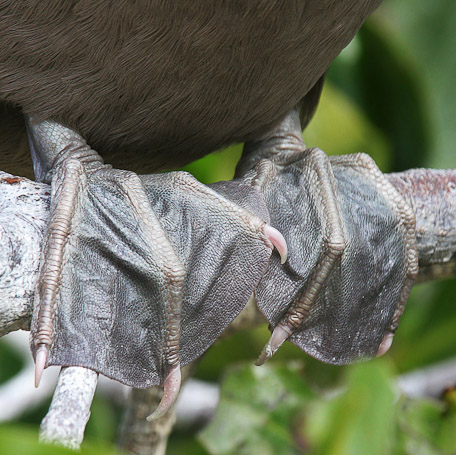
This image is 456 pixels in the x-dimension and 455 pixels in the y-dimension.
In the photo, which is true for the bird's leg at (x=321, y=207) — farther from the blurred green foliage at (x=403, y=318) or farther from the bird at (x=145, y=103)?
the blurred green foliage at (x=403, y=318)

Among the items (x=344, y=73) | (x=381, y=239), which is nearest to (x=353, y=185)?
(x=381, y=239)

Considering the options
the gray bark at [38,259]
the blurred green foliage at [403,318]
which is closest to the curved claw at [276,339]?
the gray bark at [38,259]

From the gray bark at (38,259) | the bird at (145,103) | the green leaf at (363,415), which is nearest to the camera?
the gray bark at (38,259)

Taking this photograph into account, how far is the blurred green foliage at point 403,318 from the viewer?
1.33 metres

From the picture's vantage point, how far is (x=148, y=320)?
0.84 meters

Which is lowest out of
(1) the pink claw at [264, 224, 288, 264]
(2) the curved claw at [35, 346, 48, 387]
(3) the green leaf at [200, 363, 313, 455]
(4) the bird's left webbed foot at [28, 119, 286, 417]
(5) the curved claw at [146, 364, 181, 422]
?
(3) the green leaf at [200, 363, 313, 455]

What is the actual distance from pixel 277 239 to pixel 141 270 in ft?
0.54

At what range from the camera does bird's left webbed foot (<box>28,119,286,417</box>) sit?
2.62 ft

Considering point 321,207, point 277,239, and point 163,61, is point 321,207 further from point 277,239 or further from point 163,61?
point 163,61

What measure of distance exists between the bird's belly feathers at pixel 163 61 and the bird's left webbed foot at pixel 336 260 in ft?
0.38

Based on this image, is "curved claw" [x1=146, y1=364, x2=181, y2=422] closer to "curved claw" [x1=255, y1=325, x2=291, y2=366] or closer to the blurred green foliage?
"curved claw" [x1=255, y1=325, x2=291, y2=366]

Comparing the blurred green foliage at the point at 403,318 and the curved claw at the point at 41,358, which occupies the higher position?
the curved claw at the point at 41,358

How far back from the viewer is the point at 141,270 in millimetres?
837

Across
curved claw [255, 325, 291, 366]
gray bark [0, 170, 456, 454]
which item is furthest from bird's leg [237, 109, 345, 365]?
gray bark [0, 170, 456, 454]
